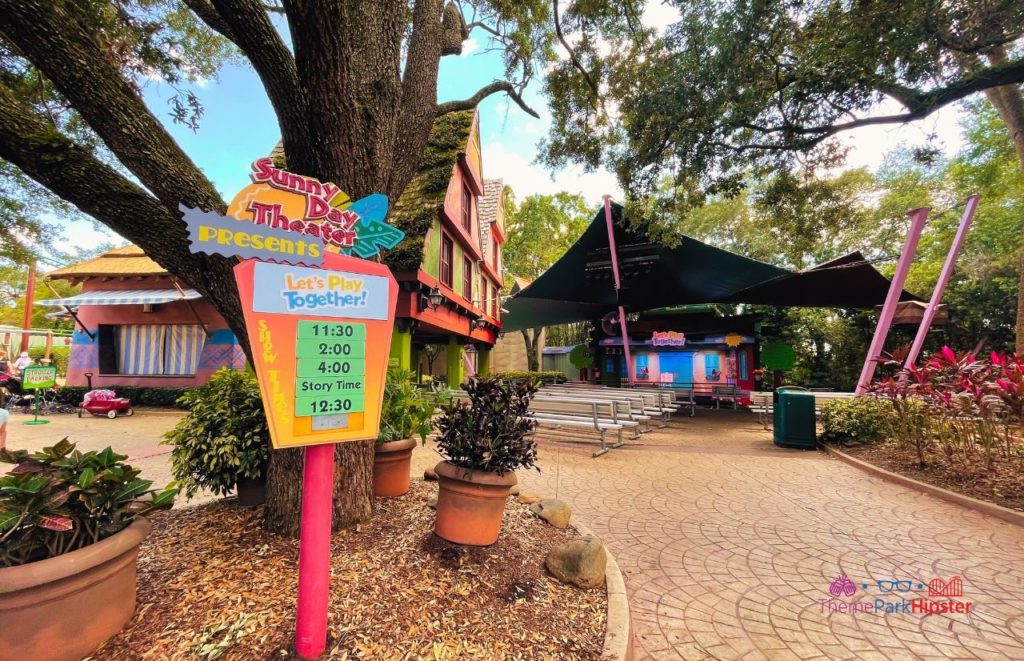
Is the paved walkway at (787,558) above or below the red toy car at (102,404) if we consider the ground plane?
below

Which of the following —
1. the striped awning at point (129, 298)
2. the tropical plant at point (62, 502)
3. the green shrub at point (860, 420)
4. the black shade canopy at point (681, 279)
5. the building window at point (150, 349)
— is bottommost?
the green shrub at point (860, 420)

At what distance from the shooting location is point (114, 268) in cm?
1191

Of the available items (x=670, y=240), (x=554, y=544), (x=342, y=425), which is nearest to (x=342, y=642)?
(x=342, y=425)

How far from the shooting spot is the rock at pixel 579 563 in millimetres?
2545

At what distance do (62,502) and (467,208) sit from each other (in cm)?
1195

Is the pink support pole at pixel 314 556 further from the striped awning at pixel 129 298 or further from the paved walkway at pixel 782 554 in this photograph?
the striped awning at pixel 129 298

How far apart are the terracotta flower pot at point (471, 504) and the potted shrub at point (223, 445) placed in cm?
144

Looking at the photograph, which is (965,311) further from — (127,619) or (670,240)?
(127,619)

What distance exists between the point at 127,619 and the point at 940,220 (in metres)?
24.6

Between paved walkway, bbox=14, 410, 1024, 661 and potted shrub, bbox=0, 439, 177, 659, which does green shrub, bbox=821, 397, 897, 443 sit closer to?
paved walkway, bbox=14, 410, 1024, 661

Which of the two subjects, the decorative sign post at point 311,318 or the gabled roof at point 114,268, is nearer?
the decorative sign post at point 311,318

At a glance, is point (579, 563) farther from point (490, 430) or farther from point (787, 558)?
point (787, 558)

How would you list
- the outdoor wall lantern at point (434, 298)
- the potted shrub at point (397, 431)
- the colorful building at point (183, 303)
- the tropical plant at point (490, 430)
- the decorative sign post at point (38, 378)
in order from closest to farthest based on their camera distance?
the tropical plant at point (490, 430), the potted shrub at point (397, 431), the outdoor wall lantern at point (434, 298), the decorative sign post at point (38, 378), the colorful building at point (183, 303)

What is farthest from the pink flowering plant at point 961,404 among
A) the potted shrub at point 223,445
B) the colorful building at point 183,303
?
the colorful building at point 183,303
